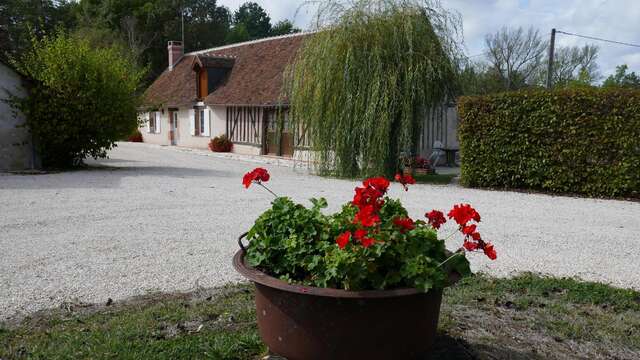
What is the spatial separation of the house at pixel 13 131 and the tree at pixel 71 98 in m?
0.23

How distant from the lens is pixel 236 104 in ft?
72.4

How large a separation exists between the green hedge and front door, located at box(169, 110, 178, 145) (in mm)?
18898

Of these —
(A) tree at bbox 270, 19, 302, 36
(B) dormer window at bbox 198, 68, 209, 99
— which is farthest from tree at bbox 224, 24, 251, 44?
(B) dormer window at bbox 198, 68, 209, 99

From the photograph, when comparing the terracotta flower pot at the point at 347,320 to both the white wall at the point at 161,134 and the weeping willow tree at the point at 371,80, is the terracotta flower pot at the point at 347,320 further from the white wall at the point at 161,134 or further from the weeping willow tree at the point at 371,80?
the white wall at the point at 161,134

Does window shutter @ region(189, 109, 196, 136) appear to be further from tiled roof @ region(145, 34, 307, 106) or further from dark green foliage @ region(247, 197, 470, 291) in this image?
dark green foliage @ region(247, 197, 470, 291)

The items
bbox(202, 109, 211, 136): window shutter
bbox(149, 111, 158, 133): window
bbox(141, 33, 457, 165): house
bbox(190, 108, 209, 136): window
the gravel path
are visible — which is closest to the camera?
the gravel path

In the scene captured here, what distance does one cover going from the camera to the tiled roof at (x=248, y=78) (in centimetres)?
2125

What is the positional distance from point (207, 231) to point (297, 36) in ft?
59.3

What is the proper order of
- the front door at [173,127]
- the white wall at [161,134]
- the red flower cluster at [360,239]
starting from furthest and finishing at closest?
the white wall at [161,134]
the front door at [173,127]
the red flower cluster at [360,239]

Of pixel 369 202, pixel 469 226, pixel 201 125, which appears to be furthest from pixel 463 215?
pixel 201 125

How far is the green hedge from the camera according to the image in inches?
411

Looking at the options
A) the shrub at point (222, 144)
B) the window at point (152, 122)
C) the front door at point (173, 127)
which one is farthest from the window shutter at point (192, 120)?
the window at point (152, 122)

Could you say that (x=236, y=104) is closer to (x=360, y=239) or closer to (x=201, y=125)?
(x=201, y=125)

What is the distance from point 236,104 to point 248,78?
5.61 ft
